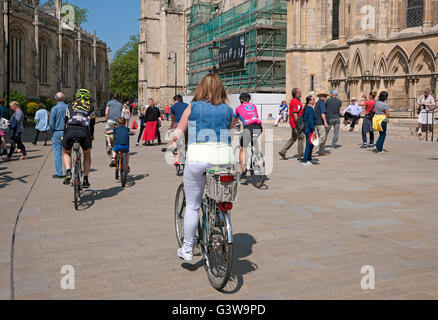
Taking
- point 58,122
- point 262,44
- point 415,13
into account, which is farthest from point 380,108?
point 262,44

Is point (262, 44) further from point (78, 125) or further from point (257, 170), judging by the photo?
point (78, 125)

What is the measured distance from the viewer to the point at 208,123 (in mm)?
4434

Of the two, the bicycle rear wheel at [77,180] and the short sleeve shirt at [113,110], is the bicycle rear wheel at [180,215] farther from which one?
the short sleeve shirt at [113,110]

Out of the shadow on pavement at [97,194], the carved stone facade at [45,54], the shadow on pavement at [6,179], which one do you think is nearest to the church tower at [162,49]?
the carved stone facade at [45,54]

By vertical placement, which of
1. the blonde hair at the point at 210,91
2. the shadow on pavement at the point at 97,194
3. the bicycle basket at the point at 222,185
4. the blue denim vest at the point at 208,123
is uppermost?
the blonde hair at the point at 210,91

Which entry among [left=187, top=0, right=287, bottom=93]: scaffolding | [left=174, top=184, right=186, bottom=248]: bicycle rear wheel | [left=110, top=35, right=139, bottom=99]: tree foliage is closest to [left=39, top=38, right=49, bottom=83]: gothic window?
[left=187, top=0, right=287, bottom=93]: scaffolding

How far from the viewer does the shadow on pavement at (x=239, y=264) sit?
13.8ft

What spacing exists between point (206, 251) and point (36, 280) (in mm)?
1487

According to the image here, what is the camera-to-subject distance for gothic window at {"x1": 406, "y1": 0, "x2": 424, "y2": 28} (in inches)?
1059

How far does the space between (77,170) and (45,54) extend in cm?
4926

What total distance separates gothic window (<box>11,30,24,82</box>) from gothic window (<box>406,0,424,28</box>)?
110ft

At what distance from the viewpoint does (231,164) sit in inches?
174

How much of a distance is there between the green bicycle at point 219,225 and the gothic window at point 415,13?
26271 mm
